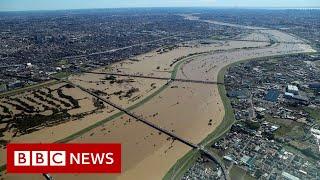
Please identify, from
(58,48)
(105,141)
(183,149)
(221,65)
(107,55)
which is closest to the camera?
(183,149)

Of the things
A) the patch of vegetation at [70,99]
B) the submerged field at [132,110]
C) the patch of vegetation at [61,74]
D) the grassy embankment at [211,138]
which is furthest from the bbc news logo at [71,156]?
the patch of vegetation at [61,74]

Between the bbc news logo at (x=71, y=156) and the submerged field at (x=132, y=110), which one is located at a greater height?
the bbc news logo at (x=71, y=156)

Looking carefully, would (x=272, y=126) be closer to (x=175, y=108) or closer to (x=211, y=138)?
(x=211, y=138)

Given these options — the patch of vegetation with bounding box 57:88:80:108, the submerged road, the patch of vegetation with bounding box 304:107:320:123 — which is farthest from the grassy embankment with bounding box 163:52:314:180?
the patch of vegetation with bounding box 57:88:80:108

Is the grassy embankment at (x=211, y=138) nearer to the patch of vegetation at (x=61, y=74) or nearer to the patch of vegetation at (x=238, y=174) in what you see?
the patch of vegetation at (x=238, y=174)

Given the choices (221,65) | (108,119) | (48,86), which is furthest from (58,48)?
(108,119)

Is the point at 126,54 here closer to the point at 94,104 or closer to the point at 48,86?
the point at 48,86

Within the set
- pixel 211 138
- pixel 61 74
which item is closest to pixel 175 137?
pixel 211 138

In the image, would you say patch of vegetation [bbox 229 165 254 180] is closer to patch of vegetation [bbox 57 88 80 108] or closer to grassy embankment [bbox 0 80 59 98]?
patch of vegetation [bbox 57 88 80 108]
